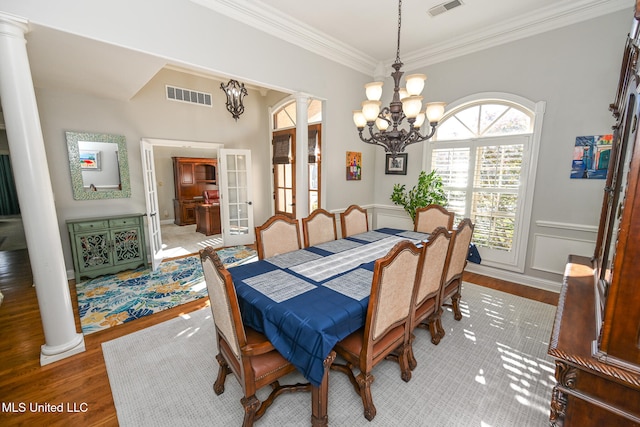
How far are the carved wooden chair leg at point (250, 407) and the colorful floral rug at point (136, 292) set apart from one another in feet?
6.56

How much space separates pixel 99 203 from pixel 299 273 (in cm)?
380

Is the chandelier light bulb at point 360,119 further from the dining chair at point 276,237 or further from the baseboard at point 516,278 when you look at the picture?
the baseboard at point 516,278

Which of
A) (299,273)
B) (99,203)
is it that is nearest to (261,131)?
(99,203)

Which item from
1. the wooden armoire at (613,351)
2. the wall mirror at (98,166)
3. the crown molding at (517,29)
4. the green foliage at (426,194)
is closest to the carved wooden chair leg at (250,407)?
the wooden armoire at (613,351)

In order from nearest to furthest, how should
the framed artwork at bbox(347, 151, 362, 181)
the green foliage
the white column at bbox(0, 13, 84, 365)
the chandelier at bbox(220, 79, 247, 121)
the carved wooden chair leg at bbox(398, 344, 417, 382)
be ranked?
the white column at bbox(0, 13, 84, 365), the carved wooden chair leg at bbox(398, 344, 417, 382), the chandelier at bbox(220, 79, 247, 121), the green foliage, the framed artwork at bbox(347, 151, 362, 181)

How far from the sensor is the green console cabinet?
355 centimetres

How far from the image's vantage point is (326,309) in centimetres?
150

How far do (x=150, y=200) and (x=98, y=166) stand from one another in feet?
2.96

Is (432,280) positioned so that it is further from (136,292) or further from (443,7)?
(136,292)

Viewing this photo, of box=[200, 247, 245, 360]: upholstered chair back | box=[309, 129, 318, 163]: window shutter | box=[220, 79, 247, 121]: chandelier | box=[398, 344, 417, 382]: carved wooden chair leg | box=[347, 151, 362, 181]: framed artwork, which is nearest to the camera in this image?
box=[200, 247, 245, 360]: upholstered chair back

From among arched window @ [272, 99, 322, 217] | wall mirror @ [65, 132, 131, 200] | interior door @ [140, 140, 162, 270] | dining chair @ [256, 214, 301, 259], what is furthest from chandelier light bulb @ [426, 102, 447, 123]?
wall mirror @ [65, 132, 131, 200]

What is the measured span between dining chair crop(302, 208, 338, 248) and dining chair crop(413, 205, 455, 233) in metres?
1.24

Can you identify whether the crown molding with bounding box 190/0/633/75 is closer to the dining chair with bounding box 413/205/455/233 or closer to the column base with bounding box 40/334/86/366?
the dining chair with bounding box 413/205/455/233

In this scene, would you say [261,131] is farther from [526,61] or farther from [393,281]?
[393,281]
